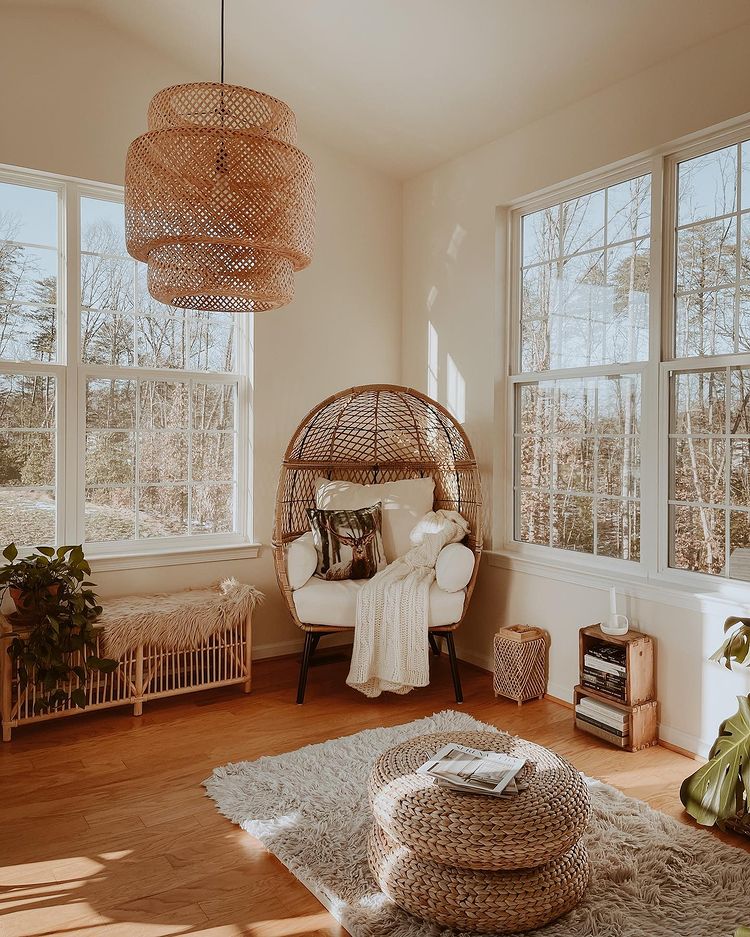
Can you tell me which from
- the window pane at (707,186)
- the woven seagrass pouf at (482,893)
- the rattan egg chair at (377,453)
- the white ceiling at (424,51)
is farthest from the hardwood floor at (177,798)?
the white ceiling at (424,51)

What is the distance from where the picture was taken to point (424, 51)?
11.0 feet

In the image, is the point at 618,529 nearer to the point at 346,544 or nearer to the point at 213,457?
the point at 346,544

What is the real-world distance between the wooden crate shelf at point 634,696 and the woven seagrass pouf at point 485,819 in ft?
3.41

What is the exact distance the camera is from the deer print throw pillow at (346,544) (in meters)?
3.76

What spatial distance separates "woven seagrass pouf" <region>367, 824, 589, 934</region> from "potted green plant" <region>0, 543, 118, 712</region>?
5.71ft

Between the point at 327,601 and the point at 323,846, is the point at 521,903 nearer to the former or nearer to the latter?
the point at 323,846

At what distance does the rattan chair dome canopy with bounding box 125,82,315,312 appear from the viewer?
2.15 metres

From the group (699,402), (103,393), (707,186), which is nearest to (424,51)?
(707,186)

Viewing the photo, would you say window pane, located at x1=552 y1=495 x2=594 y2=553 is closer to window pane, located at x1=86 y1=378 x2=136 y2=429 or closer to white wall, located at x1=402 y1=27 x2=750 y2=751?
white wall, located at x1=402 y1=27 x2=750 y2=751

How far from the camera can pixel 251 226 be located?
2.20 metres

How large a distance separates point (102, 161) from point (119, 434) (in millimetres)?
1335

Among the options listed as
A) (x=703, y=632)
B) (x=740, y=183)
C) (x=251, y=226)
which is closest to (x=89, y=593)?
(x=251, y=226)

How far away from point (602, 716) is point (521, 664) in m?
0.49

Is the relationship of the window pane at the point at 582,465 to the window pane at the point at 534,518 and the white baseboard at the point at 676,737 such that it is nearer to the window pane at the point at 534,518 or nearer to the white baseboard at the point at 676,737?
the window pane at the point at 534,518
